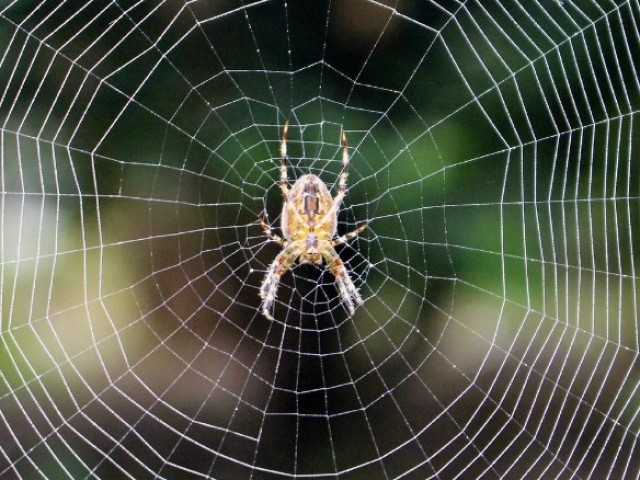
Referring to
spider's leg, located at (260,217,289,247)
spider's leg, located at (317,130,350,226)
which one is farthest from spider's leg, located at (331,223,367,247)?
spider's leg, located at (260,217,289,247)

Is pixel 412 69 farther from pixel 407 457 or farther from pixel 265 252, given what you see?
pixel 407 457

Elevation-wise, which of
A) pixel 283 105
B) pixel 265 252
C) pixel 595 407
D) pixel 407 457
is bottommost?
pixel 407 457

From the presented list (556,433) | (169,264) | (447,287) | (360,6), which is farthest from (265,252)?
(556,433)

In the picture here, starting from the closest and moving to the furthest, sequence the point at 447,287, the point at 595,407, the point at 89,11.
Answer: the point at 89,11, the point at 447,287, the point at 595,407

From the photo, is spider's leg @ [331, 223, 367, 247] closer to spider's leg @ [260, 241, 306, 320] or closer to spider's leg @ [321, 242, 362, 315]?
spider's leg @ [321, 242, 362, 315]

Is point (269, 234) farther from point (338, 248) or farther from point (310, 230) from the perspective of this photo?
point (338, 248)

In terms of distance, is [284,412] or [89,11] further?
[284,412]
